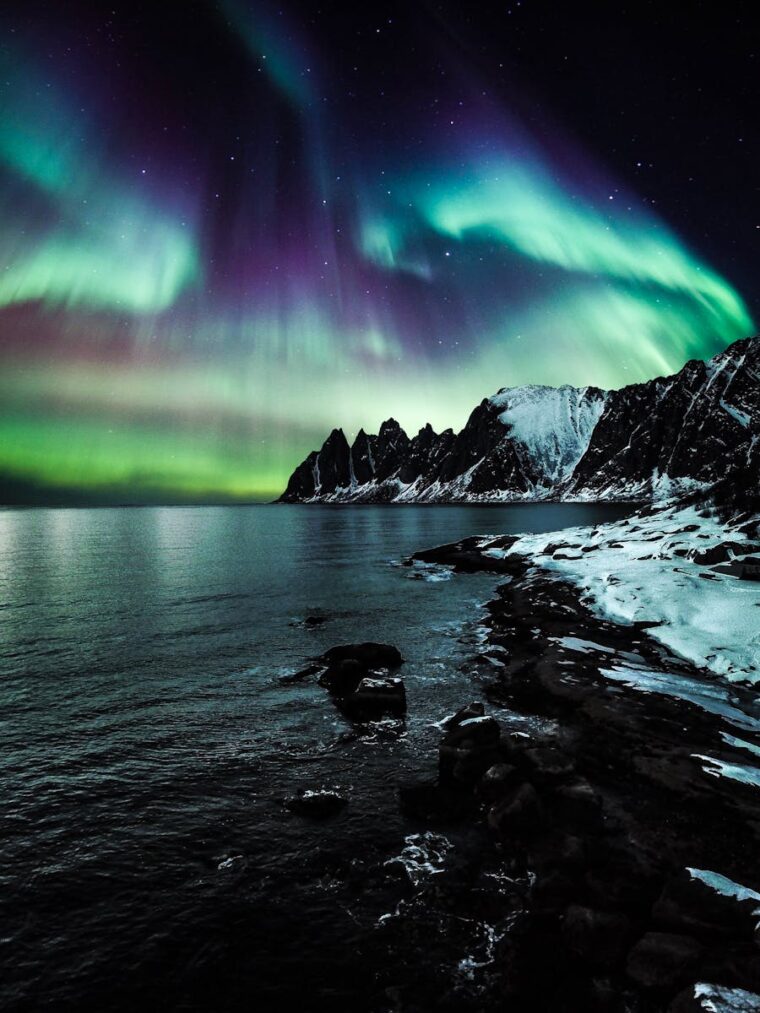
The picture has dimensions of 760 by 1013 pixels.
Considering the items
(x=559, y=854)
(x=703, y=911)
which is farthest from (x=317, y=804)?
(x=703, y=911)

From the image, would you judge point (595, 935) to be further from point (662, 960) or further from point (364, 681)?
point (364, 681)

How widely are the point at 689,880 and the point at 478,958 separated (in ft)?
11.4

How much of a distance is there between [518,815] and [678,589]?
63.9 ft

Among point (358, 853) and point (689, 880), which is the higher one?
point (689, 880)

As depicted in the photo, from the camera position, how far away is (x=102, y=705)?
17.5 meters

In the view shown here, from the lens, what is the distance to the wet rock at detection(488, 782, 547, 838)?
32.8 feet

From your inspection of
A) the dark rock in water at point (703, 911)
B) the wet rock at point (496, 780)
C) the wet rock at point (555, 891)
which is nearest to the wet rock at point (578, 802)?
the wet rock at point (496, 780)

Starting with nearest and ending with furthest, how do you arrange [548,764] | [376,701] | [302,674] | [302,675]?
1. [548,764]
2. [376,701]
3. [302,675]
4. [302,674]

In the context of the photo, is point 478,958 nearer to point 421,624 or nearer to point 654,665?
point 654,665

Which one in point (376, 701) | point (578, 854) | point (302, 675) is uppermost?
point (578, 854)

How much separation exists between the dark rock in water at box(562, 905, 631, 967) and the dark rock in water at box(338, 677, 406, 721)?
906 centimetres

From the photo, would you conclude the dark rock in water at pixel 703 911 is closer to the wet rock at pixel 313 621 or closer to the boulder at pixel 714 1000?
the boulder at pixel 714 1000

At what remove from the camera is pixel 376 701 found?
1647 centimetres

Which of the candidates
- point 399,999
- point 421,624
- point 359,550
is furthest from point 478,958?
point 359,550
